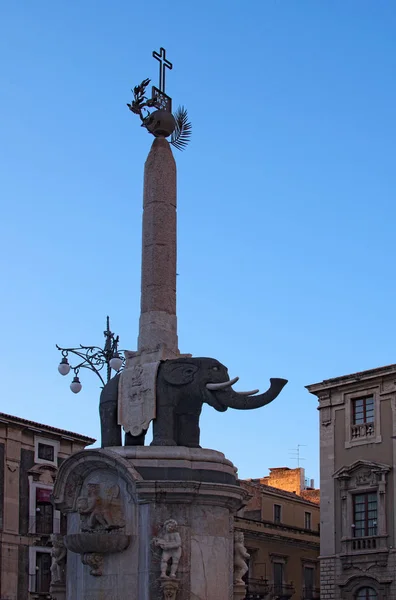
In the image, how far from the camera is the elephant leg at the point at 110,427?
17672 mm

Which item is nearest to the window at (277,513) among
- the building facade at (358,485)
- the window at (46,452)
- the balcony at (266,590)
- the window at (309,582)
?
the window at (309,582)

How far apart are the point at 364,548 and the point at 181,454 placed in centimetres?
2639

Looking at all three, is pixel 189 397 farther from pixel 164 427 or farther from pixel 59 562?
pixel 59 562

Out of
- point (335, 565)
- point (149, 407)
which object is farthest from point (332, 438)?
point (149, 407)

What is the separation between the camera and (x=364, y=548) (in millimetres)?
40656

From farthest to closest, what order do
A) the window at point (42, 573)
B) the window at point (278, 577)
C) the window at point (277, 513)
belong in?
the window at point (277, 513), the window at point (278, 577), the window at point (42, 573)

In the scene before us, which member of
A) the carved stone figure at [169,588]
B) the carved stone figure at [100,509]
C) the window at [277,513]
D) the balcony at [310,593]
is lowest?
the balcony at [310,593]

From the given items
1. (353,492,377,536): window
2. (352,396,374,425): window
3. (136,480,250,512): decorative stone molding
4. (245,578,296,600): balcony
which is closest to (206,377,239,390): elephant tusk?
(136,480,250,512): decorative stone molding

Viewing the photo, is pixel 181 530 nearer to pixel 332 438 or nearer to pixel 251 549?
pixel 332 438

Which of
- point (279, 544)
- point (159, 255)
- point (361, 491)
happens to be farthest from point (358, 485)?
point (159, 255)

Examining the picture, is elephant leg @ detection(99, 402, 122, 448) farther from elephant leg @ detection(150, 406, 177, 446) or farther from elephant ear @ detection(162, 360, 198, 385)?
elephant ear @ detection(162, 360, 198, 385)

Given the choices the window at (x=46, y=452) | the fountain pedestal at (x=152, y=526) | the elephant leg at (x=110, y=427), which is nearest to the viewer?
the fountain pedestal at (x=152, y=526)

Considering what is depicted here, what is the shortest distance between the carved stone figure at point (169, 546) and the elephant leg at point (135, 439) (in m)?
1.98

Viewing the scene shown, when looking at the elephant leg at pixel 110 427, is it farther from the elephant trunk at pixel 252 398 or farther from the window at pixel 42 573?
the window at pixel 42 573
